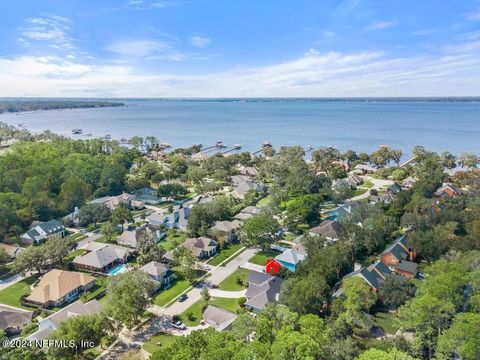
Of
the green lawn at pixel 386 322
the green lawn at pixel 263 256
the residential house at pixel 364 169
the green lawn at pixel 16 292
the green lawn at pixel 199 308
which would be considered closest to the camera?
the green lawn at pixel 386 322

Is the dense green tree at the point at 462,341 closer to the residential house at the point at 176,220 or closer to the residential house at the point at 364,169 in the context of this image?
the residential house at the point at 176,220

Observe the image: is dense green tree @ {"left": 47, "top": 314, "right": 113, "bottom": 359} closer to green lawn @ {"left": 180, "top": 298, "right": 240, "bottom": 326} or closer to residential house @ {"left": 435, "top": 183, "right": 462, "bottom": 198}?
green lawn @ {"left": 180, "top": 298, "right": 240, "bottom": 326}

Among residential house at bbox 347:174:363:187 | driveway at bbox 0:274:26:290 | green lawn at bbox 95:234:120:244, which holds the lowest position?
driveway at bbox 0:274:26:290

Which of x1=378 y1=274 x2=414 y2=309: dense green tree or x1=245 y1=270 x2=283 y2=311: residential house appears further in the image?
x1=245 y1=270 x2=283 y2=311: residential house

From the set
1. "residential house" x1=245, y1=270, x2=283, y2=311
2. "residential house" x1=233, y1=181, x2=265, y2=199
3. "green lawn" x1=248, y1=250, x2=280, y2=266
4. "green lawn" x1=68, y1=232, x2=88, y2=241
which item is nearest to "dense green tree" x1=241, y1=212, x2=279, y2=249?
"green lawn" x1=248, y1=250, x2=280, y2=266

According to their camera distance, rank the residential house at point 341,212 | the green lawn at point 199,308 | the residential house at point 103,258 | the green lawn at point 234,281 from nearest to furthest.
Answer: the green lawn at point 199,308 → the green lawn at point 234,281 → the residential house at point 103,258 → the residential house at point 341,212

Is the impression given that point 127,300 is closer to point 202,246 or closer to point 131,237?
point 202,246

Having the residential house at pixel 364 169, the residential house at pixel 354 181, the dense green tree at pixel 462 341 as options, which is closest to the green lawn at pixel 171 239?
the dense green tree at pixel 462 341
